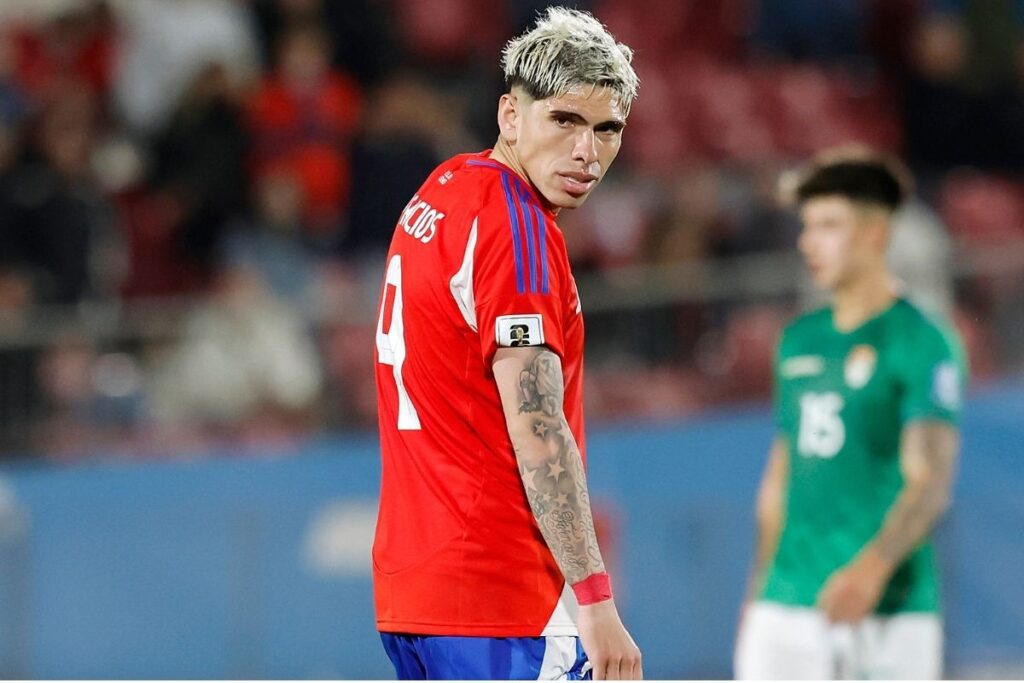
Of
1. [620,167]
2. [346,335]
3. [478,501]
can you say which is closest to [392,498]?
[478,501]

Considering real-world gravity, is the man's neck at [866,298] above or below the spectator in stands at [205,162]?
below

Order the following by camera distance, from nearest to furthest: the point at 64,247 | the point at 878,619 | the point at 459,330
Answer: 1. the point at 459,330
2. the point at 878,619
3. the point at 64,247

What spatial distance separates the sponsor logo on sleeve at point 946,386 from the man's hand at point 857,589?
574mm

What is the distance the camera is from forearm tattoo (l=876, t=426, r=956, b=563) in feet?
18.1

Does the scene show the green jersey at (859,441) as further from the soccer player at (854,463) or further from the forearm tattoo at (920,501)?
the forearm tattoo at (920,501)

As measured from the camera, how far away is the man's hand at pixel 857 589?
5562 millimetres

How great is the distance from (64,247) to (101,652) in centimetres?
253

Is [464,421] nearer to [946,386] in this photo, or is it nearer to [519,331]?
[519,331]

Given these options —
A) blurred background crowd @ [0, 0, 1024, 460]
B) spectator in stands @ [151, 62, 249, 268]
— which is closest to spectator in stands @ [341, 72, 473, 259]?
blurred background crowd @ [0, 0, 1024, 460]

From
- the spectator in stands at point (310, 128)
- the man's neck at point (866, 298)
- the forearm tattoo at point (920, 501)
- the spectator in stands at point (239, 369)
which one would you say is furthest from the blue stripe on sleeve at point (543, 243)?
the spectator in stands at point (310, 128)

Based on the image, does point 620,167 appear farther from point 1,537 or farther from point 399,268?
point 399,268

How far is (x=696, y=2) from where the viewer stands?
13469mm

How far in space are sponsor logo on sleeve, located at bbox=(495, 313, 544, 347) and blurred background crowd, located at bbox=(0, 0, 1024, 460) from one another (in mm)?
6210

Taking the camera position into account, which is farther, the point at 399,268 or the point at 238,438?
the point at 238,438
